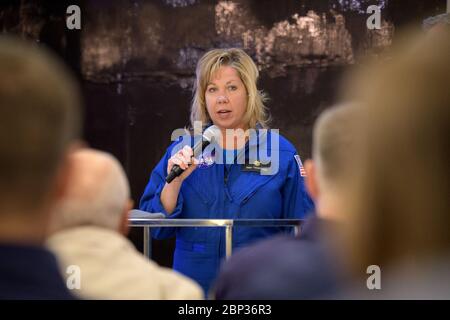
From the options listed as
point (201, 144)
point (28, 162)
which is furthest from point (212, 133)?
point (28, 162)

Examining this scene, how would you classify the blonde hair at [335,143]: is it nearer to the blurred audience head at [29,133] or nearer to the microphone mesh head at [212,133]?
the blurred audience head at [29,133]

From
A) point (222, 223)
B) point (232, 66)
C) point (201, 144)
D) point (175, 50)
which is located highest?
point (175, 50)

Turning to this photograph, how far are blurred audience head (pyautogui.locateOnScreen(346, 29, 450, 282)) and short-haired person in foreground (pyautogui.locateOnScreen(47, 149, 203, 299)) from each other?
0.39m

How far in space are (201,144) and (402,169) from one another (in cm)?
163

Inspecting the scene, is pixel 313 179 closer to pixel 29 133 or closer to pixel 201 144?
pixel 29 133

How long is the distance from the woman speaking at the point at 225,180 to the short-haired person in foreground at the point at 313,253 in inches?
54.2

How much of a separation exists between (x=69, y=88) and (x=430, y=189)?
52 centimetres

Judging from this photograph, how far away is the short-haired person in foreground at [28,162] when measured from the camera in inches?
31.8

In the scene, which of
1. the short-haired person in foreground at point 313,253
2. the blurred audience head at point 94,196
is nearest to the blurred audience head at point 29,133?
the blurred audience head at point 94,196

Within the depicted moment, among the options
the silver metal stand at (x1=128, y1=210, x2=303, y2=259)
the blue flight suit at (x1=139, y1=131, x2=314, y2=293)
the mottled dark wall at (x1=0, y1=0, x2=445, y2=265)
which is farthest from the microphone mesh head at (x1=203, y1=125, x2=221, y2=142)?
the mottled dark wall at (x1=0, y1=0, x2=445, y2=265)

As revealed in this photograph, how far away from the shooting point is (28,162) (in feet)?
2.66

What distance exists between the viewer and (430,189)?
0.98m

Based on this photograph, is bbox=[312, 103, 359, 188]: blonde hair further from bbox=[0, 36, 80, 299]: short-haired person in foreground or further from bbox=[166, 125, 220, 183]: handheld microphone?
bbox=[166, 125, 220, 183]: handheld microphone

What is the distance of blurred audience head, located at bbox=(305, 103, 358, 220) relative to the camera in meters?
1.07
